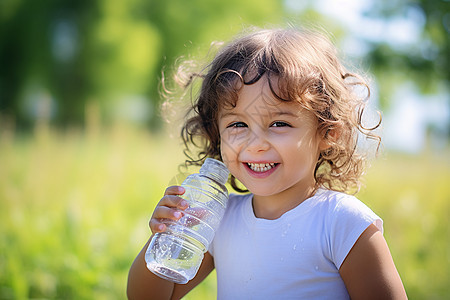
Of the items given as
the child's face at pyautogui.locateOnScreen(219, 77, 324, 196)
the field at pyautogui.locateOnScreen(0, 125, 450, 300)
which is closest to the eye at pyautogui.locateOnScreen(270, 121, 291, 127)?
the child's face at pyautogui.locateOnScreen(219, 77, 324, 196)

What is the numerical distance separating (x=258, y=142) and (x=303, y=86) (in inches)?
9.2

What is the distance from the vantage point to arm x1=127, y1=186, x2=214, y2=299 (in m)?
1.43

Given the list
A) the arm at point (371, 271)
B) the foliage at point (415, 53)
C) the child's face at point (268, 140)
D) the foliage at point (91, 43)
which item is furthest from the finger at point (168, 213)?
the foliage at point (91, 43)

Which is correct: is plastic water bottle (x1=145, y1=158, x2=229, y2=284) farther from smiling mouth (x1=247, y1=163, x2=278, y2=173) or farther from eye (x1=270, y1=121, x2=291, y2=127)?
eye (x1=270, y1=121, x2=291, y2=127)

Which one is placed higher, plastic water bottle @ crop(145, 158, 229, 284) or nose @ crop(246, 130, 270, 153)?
nose @ crop(246, 130, 270, 153)

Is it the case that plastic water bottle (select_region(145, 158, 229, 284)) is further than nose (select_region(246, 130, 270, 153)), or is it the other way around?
plastic water bottle (select_region(145, 158, 229, 284))

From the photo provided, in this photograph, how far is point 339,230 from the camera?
1334 millimetres

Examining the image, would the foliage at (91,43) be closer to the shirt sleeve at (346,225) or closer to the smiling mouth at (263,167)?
the smiling mouth at (263,167)

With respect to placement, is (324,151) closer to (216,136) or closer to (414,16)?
(216,136)

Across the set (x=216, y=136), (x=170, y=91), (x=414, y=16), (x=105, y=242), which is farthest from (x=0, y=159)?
(x=414, y=16)

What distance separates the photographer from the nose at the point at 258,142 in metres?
1.38

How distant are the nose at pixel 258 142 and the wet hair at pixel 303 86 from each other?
0.42 ft

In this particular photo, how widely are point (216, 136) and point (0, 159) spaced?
116 inches

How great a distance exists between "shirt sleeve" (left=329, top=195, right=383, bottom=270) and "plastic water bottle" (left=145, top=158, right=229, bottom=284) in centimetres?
40
